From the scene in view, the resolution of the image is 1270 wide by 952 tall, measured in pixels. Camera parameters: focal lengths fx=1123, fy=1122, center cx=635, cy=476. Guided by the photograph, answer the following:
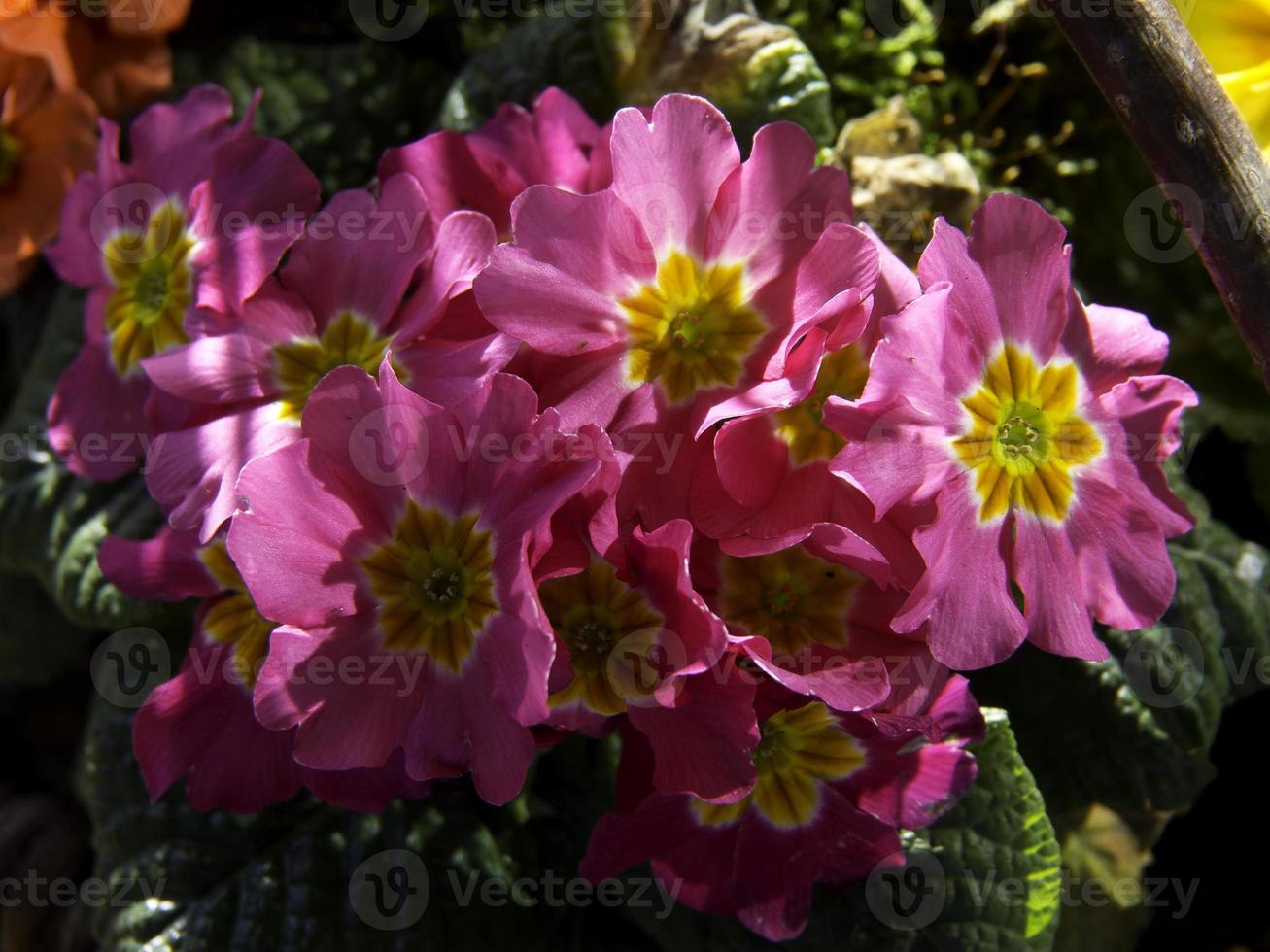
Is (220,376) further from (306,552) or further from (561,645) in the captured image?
(561,645)

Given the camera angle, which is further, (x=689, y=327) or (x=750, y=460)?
(x=689, y=327)

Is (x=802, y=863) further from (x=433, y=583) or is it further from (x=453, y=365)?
(x=453, y=365)

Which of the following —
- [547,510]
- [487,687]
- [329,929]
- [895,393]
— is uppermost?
[895,393]

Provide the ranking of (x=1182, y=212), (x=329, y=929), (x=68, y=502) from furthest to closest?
(x=68, y=502) → (x=329, y=929) → (x=1182, y=212)

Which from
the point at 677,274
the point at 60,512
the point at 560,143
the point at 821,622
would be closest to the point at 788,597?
the point at 821,622

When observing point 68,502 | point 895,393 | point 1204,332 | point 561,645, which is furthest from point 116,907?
point 1204,332

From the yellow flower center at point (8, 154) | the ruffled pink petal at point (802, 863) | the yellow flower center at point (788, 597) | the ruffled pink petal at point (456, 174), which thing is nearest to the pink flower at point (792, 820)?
the ruffled pink petal at point (802, 863)
